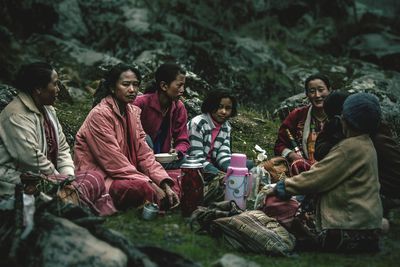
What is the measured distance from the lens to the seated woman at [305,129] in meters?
6.38

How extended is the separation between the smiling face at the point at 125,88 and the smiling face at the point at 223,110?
1.19 meters

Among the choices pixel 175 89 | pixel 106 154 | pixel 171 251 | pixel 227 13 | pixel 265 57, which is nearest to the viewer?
pixel 171 251

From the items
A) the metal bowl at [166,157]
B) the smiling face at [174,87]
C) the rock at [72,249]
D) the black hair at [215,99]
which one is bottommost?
the metal bowl at [166,157]

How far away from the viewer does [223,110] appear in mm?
6477

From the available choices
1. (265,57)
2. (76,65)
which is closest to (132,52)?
(76,65)

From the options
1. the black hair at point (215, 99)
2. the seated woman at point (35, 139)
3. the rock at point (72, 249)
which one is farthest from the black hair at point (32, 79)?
the black hair at point (215, 99)

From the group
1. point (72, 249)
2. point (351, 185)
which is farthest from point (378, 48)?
point (72, 249)

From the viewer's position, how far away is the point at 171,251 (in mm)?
4082

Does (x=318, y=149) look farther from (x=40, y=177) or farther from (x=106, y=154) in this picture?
(x=40, y=177)

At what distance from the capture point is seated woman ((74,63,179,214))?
17.4 feet

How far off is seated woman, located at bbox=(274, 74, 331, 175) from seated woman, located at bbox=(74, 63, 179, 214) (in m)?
1.62

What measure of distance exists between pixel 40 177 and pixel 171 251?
4.65ft

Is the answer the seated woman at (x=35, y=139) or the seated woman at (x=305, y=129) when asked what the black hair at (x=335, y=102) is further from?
the seated woman at (x=35, y=139)

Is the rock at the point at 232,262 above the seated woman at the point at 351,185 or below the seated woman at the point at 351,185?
below
